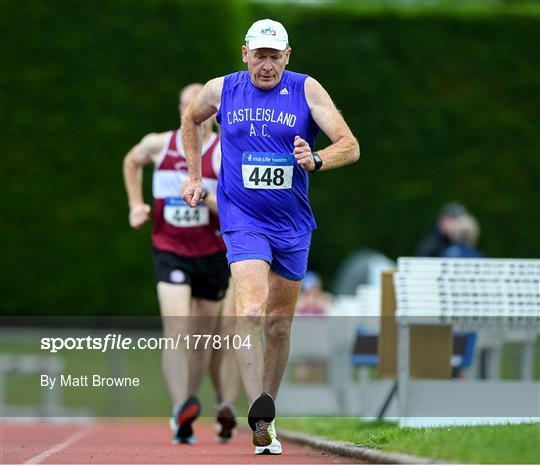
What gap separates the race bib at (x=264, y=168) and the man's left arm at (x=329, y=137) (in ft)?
0.77

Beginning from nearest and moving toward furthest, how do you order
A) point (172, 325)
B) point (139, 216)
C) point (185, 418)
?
point (185, 418) < point (172, 325) < point (139, 216)

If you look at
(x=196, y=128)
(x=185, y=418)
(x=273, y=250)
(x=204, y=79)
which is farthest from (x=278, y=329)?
(x=204, y=79)

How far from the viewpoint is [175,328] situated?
11.5 m

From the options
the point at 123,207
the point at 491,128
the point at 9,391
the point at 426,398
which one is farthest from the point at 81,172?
the point at 426,398

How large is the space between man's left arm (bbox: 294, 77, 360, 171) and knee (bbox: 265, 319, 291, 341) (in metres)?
0.97

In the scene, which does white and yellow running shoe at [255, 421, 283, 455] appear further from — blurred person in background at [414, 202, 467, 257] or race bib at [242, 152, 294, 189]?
blurred person in background at [414, 202, 467, 257]

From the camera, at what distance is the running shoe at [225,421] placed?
1160 centimetres

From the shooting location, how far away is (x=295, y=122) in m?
9.12

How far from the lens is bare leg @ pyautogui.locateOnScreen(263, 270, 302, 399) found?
9.25 meters

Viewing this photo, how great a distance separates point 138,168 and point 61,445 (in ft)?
7.04

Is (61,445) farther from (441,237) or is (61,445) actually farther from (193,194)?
(441,237)

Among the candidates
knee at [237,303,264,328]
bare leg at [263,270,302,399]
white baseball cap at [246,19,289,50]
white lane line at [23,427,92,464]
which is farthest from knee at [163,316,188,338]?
white baseball cap at [246,19,289,50]

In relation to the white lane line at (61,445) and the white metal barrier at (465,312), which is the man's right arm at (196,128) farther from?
the white metal barrier at (465,312)

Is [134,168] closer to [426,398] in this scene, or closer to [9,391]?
[426,398]
